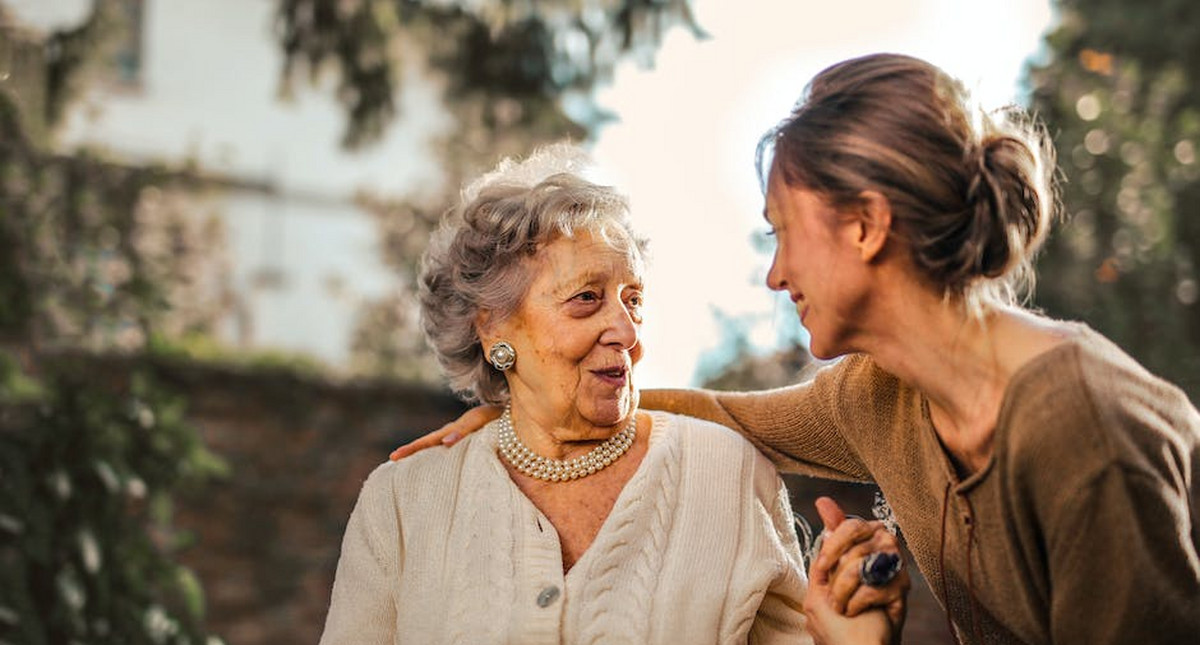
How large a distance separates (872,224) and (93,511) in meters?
3.22

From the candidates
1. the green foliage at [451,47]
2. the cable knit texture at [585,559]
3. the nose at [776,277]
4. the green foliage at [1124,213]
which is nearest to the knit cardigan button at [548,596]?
the cable knit texture at [585,559]

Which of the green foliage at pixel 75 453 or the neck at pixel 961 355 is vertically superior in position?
the neck at pixel 961 355

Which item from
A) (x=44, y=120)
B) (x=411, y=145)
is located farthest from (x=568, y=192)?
(x=411, y=145)

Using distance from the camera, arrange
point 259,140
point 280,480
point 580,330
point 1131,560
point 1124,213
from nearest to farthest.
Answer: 1. point 1131,560
2. point 580,330
3. point 1124,213
4. point 280,480
5. point 259,140

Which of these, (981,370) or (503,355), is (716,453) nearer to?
(503,355)

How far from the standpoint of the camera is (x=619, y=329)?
2557 mm

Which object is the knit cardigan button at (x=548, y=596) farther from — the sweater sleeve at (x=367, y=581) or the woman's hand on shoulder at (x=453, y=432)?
the woman's hand on shoulder at (x=453, y=432)

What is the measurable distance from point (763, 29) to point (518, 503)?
2.28 meters

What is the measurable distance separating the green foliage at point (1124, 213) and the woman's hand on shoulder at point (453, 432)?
146 inches

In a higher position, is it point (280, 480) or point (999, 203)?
point (999, 203)

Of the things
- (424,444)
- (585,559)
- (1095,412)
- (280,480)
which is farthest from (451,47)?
(1095,412)

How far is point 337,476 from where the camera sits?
26.7 ft

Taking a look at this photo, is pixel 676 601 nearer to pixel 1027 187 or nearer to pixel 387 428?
pixel 1027 187

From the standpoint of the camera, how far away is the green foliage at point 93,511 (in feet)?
13.7
